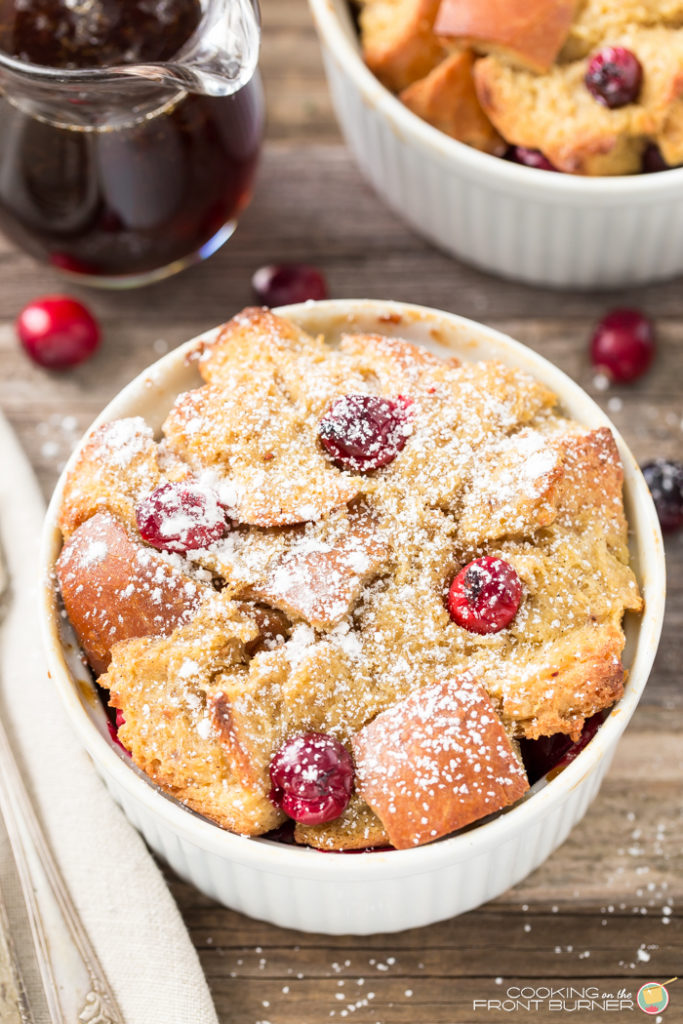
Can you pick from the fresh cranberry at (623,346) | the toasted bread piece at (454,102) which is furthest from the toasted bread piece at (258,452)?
the fresh cranberry at (623,346)

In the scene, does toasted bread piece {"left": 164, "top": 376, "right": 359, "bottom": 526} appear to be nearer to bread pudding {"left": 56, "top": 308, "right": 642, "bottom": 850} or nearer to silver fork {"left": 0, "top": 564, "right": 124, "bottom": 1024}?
bread pudding {"left": 56, "top": 308, "right": 642, "bottom": 850}

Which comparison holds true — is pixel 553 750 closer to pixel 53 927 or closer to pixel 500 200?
pixel 53 927

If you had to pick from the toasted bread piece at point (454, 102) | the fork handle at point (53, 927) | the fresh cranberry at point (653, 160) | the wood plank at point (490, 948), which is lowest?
the wood plank at point (490, 948)

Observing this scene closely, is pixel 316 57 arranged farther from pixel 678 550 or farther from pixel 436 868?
pixel 436 868

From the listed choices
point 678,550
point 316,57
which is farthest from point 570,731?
point 316,57

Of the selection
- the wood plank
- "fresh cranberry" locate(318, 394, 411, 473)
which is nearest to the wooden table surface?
the wood plank

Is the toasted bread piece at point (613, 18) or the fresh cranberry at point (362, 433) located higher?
the toasted bread piece at point (613, 18)

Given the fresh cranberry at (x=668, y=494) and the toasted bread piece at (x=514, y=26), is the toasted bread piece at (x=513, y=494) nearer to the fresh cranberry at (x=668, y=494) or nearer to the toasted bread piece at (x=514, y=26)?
the fresh cranberry at (x=668, y=494)
